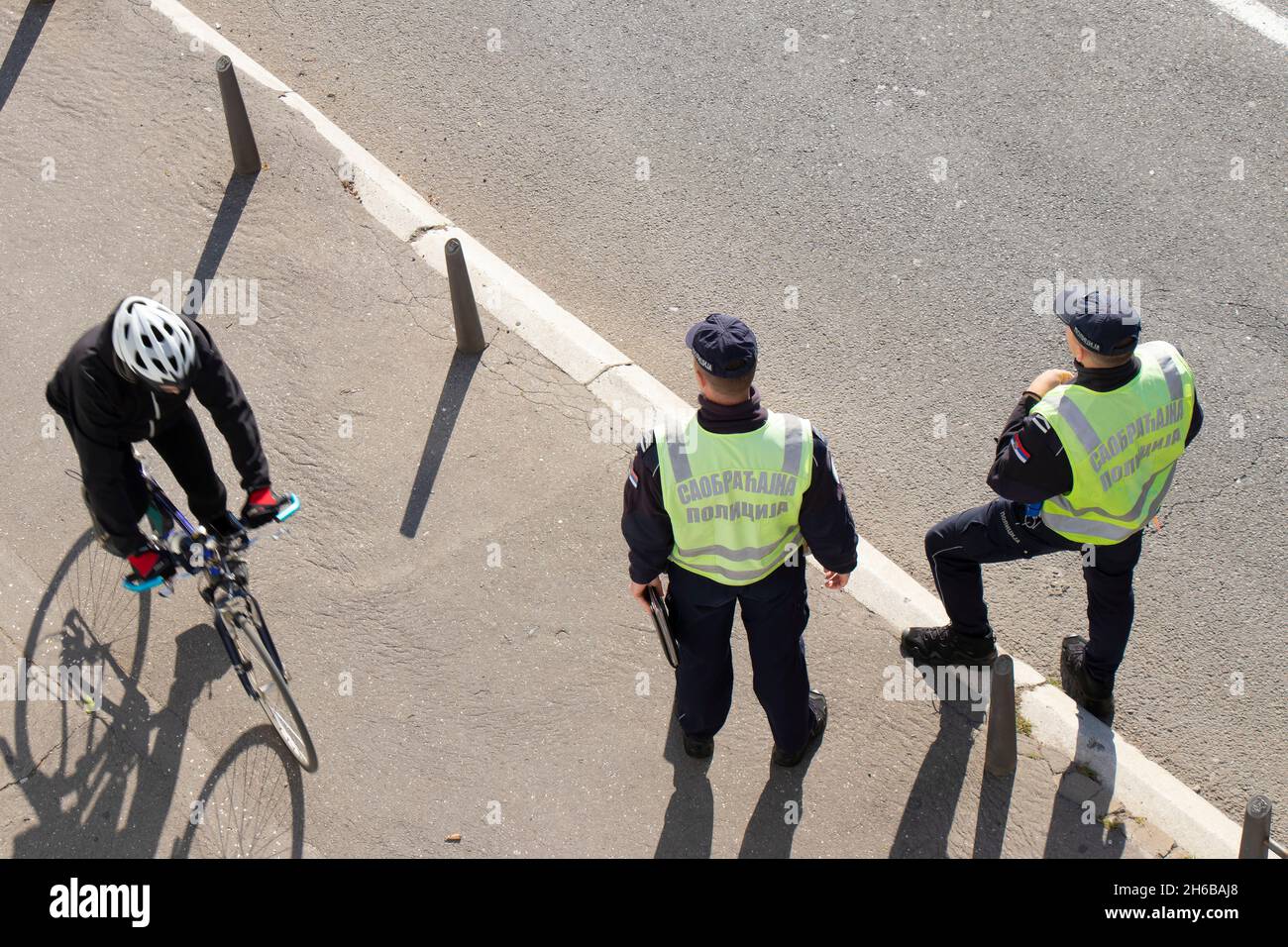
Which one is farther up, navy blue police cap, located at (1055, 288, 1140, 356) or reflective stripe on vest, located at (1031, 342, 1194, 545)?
navy blue police cap, located at (1055, 288, 1140, 356)

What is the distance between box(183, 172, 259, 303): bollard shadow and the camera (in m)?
8.12

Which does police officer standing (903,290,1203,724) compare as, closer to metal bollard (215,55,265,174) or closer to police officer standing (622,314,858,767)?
police officer standing (622,314,858,767)

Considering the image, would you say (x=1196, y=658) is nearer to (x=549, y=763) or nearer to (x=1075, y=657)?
(x=1075, y=657)

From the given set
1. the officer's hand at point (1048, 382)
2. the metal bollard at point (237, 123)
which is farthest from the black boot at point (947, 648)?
the metal bollard at point (237, 123)

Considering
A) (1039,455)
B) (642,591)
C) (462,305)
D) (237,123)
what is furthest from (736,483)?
(237,123)

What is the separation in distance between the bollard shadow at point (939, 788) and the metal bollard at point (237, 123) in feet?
19.3

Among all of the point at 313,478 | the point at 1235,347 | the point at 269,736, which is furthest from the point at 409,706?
the point at 1235,347

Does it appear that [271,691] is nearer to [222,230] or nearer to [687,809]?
[687,809]

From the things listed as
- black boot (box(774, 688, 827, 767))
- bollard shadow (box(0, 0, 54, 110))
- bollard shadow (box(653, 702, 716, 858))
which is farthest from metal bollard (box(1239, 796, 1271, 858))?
bollard shadow (box(0, 0, 54, 110))

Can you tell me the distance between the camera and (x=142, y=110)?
359 inches

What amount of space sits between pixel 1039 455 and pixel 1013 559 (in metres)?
0.76

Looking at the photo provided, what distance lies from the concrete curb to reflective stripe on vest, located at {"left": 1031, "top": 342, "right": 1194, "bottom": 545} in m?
1.08
